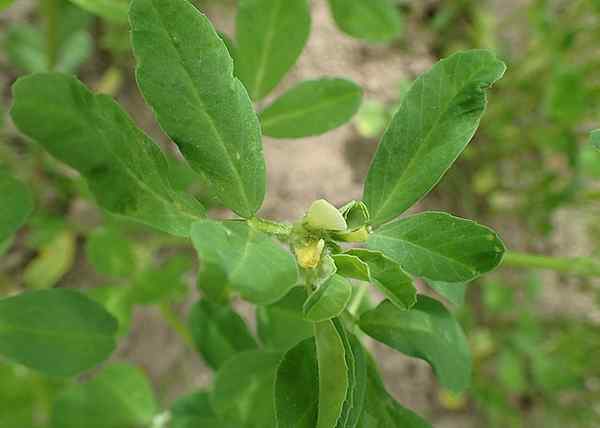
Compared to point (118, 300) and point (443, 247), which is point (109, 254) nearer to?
point (118, 300)

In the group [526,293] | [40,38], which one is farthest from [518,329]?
[40,38]

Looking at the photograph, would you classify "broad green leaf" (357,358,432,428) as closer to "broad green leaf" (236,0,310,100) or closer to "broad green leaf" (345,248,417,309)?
"broad green leaf" (345,248,417,309)

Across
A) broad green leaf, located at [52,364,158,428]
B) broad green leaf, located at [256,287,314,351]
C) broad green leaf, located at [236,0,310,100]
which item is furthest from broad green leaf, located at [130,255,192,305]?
broad green leaf, located at [236,0,310,100]

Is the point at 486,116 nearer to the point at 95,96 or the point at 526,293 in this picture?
the point at 526,293

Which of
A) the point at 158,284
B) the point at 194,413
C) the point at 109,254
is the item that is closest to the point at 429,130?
the point at 194,413

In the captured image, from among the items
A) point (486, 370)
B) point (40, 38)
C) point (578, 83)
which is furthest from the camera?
point (486, 370)

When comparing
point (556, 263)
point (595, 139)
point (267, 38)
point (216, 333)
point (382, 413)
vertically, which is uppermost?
point (595, 139)
